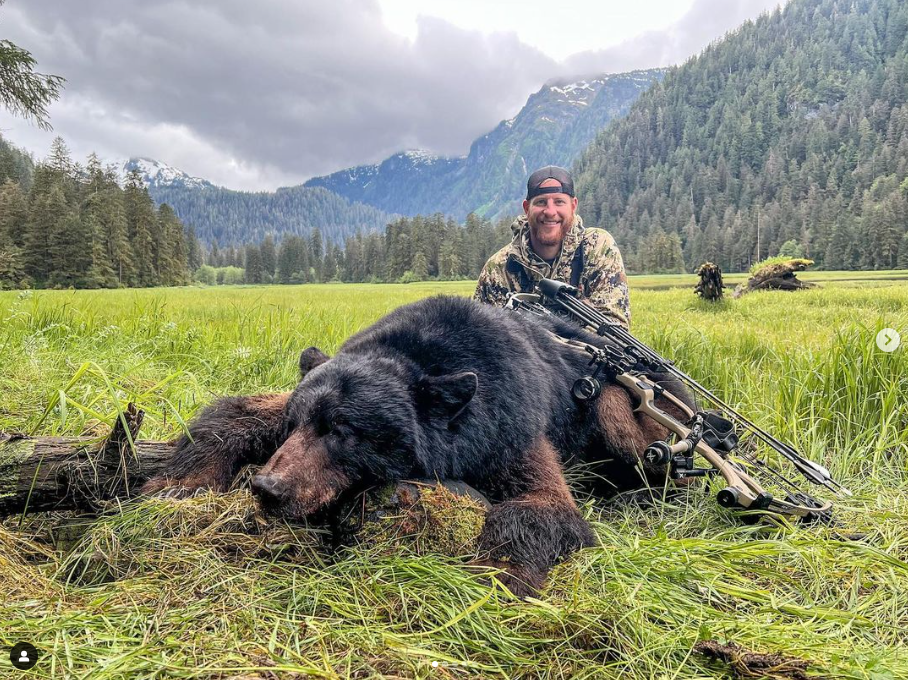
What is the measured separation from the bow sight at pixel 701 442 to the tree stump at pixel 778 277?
1440 cm

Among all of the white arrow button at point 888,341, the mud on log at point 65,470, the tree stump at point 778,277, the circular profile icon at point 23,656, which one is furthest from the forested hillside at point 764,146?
the circular profile icon at point 23,656

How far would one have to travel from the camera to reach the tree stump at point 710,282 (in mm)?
12977

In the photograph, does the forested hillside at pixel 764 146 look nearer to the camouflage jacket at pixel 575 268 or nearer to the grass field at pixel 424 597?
the camouflage jacket at pixel 575 268

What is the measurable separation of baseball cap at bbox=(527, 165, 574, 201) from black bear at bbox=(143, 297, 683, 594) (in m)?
2.19

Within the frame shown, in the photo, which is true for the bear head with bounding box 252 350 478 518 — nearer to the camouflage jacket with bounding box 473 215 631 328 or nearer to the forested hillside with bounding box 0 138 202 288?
the camouflage jacket with bounding box 473 215 631 328

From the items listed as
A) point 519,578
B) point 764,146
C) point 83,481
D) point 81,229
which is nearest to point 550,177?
point 519,578

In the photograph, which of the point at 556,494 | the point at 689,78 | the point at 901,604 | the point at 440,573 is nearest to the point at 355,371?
the point at 440,573

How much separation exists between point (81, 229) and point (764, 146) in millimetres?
151927

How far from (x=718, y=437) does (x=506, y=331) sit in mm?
1316

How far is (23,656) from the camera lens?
1267 mm

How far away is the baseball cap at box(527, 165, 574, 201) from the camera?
471 cm

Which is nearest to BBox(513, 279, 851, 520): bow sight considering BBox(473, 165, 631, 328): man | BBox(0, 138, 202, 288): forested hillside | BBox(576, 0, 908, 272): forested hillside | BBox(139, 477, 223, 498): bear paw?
BBox(473, 165, 631, 328): man

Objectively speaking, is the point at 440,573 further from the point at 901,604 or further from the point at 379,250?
the point at 379,250

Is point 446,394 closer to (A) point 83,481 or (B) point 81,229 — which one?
(A) point 83,481
